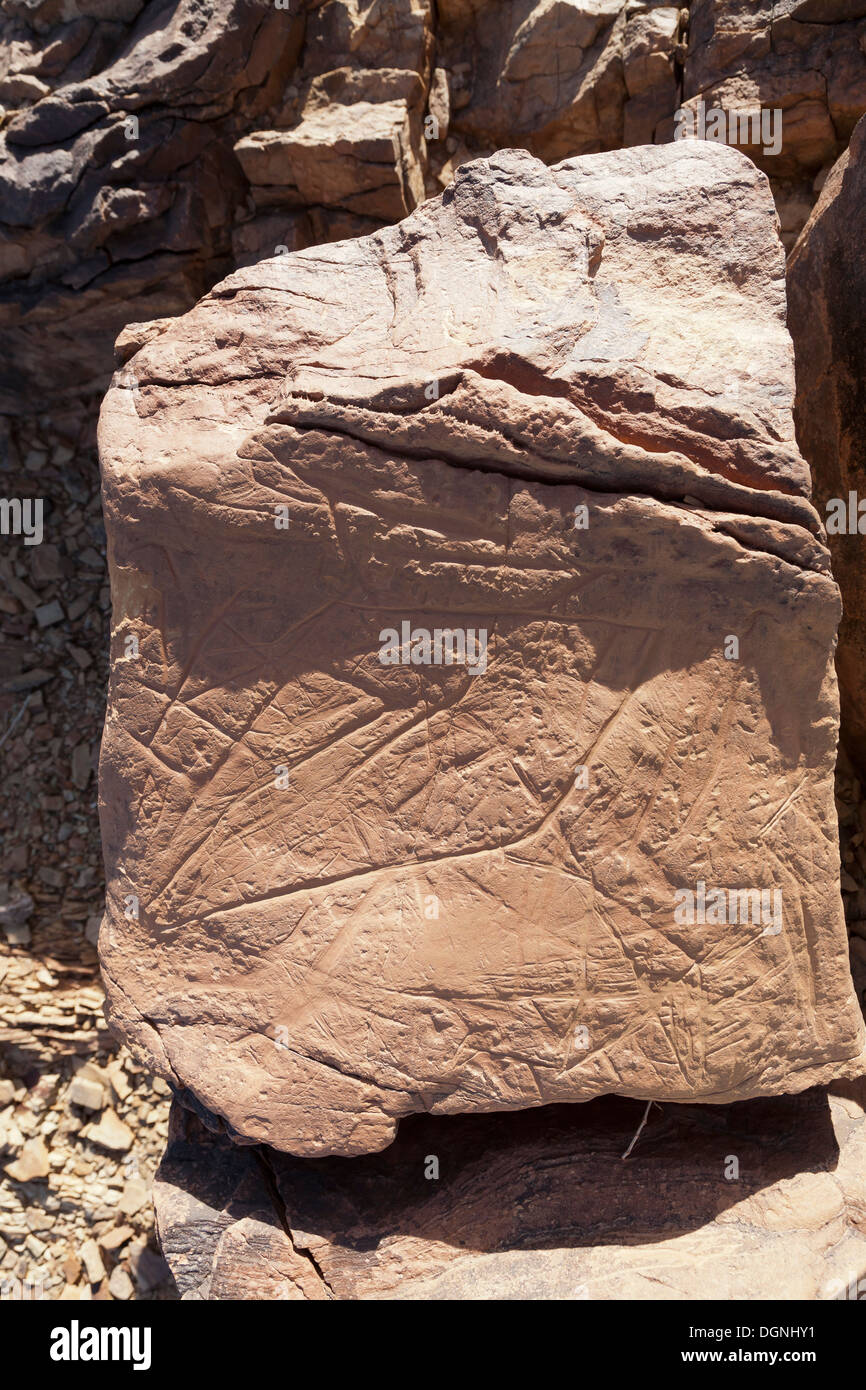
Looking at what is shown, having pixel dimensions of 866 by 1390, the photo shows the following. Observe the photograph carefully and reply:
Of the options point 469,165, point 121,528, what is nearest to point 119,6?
point 469,165

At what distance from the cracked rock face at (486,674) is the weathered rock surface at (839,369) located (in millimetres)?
475

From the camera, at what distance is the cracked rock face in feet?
7.27

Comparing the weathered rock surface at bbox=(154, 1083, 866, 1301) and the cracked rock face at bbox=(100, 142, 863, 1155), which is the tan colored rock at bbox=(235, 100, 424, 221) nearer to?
the cracked rock face at bbox=(100, 142, 863, 1155)

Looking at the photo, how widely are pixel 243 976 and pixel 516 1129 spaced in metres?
0.91

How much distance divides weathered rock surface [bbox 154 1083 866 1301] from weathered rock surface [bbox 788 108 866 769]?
149 cm

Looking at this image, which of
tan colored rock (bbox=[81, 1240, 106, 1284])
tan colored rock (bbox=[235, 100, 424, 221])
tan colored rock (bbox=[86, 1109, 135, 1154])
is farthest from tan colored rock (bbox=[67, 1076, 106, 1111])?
tan colored rock (bbox=[235, 100, 424, 221])

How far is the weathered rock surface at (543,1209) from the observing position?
235 cm

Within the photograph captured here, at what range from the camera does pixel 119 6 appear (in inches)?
146

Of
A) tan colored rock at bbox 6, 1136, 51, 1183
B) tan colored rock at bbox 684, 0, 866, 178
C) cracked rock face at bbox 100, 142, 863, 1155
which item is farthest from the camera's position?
tan colored rock at bbox 6, 1136, 51, 1183

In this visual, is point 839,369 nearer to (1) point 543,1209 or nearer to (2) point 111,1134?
(1) point 543,1209

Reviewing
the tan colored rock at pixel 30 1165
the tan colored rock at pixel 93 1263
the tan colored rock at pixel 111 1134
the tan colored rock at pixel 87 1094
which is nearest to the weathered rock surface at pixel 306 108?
the tan colored rock at pixel 87 1094

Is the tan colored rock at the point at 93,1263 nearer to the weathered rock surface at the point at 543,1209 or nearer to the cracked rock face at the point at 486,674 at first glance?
the weathered rock surface at the point at 543,1209

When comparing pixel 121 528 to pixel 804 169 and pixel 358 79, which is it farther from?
pixel 804 169

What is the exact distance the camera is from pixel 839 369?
113 inches
